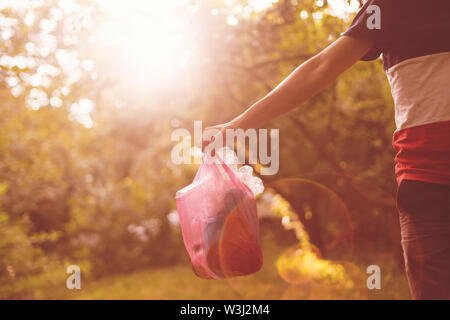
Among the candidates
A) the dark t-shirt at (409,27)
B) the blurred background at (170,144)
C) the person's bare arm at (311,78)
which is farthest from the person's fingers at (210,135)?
the blurred background at (170,144)

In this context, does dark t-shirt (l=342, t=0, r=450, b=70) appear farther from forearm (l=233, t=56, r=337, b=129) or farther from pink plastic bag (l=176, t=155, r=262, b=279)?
pink plastic bag (l=176, t=155, r=262, b=279)

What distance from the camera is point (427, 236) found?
1.30 meters

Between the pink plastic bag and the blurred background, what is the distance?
2246 millimetres

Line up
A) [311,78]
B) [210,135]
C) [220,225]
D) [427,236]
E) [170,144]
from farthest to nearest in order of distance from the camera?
[170,144] → [220,225] → [210,135] → [311,78] → [427,236]

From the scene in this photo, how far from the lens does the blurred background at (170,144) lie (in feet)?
17.7

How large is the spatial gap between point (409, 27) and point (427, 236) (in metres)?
0.65

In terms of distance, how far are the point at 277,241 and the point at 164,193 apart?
12.6 ft

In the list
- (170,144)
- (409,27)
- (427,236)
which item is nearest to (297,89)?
(409,27)

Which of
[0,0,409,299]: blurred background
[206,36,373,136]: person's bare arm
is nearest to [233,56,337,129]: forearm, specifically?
[206,36,373,136]: person's bare arm

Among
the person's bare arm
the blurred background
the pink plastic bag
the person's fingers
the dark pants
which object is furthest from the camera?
the blurred background

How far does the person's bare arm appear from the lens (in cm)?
138

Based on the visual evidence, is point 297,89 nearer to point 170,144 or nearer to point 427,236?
point 427,236
